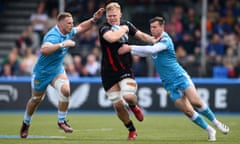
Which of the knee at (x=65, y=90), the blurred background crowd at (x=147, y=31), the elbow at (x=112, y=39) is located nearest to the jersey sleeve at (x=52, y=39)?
the knee at (x=65, y=90)

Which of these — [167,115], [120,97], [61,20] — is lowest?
[167,115]

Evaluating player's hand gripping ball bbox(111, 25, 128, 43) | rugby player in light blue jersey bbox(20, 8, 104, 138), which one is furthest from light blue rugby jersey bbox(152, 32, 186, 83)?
rugby player in light blue jersey bbox(20, 8, 104, 138)

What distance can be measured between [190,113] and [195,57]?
1187 centimetres

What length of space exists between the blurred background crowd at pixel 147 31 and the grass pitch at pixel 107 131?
10.6 feet

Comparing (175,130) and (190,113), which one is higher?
(190,113)

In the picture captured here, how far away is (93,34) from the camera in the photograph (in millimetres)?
28578

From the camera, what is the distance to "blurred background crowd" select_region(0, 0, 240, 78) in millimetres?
26219

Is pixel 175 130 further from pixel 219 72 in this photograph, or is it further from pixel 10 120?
pixel 219 72

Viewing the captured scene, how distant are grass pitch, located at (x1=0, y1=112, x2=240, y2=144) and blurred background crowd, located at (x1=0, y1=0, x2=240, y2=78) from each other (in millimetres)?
3224

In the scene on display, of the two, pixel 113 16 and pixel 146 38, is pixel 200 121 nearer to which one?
pixel 146 38

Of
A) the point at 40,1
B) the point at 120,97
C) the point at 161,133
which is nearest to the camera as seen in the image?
the point at 120,97

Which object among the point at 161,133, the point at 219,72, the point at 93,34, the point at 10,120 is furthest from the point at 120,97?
the point at 93,34

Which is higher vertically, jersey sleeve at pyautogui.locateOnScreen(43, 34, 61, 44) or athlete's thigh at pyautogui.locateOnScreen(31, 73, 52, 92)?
jersey sleeve at pyautogui.locateOnScreen(43, 34, 61, 44)

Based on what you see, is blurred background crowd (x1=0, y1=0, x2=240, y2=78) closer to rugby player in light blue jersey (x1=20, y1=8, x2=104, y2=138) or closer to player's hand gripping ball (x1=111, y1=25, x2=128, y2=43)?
rugby player in light blue jersey (x1=20, y1=8, x2=104, y2=138)
